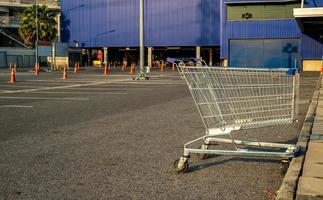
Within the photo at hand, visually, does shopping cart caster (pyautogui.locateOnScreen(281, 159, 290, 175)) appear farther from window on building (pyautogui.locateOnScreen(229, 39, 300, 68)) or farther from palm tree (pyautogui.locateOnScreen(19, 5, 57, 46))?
palm tree (pyautogui.locateOnScreen(19, 5, 57, 46))

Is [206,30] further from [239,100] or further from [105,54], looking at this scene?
[239,100]

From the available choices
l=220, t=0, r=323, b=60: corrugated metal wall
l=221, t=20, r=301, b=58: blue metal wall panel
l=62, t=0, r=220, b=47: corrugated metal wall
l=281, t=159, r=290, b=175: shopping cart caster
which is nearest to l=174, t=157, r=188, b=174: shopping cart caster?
l=281, t=159, r=290, b=175: shopping cart caster

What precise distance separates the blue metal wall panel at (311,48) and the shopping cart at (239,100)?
4574cm

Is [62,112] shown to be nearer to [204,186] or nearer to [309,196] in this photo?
[204,186]

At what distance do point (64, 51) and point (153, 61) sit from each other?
22.3 meters

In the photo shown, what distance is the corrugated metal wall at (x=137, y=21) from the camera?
65025 millimetres

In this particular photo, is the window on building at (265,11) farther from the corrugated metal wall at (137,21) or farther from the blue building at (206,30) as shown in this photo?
the corrugated metal wall at (137,21)

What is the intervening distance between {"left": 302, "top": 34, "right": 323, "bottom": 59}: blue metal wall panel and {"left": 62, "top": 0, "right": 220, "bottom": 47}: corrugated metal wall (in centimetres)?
1598

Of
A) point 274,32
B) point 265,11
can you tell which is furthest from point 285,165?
point 265,11

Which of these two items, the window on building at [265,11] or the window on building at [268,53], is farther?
the window on building at [268,53]

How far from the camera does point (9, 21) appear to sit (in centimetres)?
8331

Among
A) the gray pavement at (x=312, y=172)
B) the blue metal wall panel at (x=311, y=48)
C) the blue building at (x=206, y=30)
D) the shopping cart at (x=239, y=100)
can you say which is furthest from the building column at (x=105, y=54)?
the shopping cart at (x=239, y=100)

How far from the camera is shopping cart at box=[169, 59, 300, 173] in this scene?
604cm

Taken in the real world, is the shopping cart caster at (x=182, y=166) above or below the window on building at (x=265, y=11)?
below
